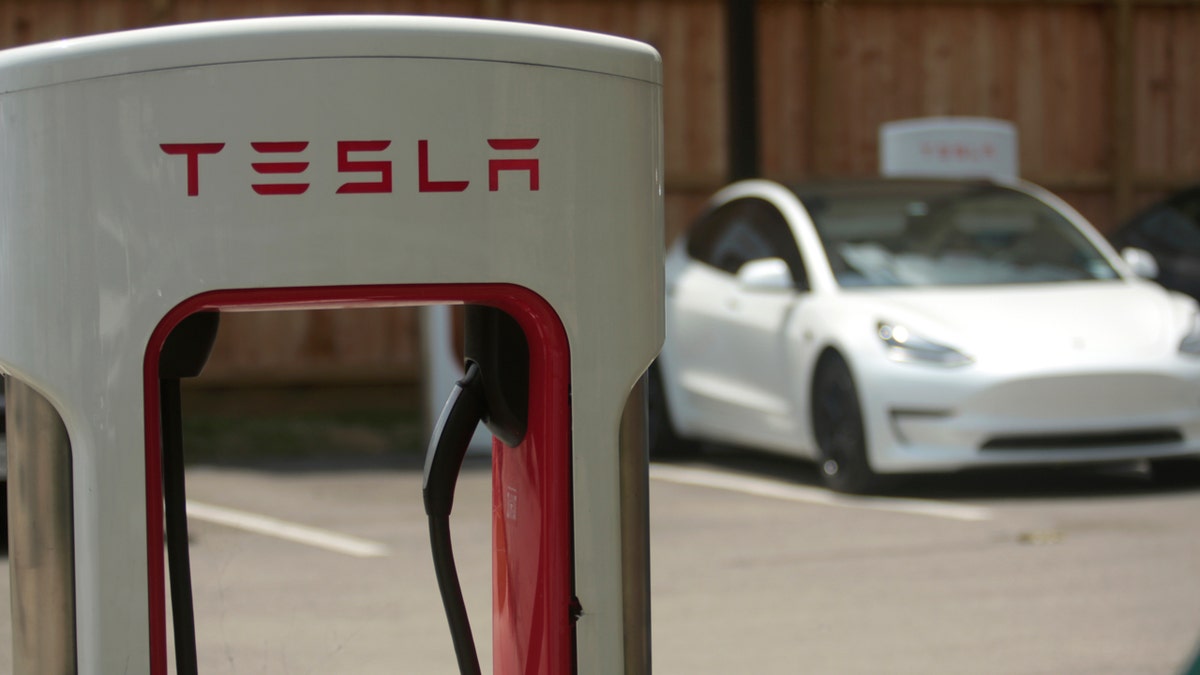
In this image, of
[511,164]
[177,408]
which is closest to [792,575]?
[177,408]

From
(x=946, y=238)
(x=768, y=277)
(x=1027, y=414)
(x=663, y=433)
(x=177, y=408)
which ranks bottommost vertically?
(x=663, y=433)

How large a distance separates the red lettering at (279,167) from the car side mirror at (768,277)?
5698 millimetres

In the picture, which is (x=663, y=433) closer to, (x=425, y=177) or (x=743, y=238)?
(x=743, y=238)

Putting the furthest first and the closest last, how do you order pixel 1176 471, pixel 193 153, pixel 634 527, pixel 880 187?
pixel 880 187, pixel 1176 471, pixel 634 527, pixel 193 153

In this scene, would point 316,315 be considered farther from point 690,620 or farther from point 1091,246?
point 690,620

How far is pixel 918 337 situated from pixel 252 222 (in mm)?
5288

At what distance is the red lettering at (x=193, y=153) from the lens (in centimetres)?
195

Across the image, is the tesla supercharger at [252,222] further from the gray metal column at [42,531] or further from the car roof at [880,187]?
the car roof at [880,187]

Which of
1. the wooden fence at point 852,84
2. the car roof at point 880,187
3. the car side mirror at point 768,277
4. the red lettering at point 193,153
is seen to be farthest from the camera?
the wooden fence at point 852,84

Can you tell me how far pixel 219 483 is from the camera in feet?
26.1

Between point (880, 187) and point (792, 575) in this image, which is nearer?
point (792, 575)

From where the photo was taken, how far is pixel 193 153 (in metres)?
1.96

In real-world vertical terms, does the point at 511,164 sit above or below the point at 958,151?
above

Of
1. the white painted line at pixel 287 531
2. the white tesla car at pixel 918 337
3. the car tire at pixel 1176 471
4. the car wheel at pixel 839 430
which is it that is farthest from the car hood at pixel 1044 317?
the white painted line at pixel 287 531
